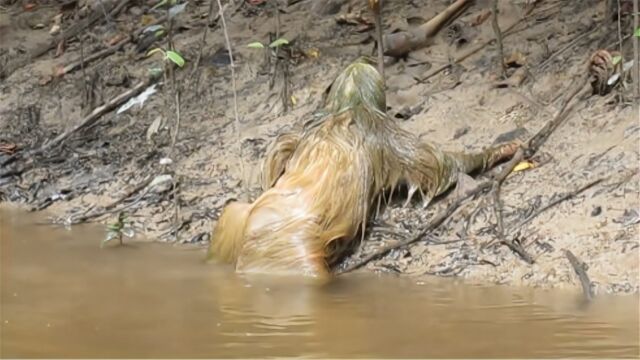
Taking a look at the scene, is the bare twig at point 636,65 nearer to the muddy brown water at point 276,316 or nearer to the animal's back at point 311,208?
the animal's back at point 311,208

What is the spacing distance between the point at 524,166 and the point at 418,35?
1.79 metres

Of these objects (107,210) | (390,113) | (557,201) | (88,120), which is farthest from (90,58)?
(557,201)

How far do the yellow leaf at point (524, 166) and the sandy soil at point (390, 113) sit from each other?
4cm

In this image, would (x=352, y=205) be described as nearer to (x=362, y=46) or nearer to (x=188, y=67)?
(x=362, y=46)

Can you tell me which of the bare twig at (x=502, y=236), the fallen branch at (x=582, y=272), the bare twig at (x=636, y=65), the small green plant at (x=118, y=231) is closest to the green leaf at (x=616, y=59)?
the bare twig at (x=636, y=65)

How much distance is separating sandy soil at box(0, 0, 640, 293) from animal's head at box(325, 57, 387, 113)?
0.61m

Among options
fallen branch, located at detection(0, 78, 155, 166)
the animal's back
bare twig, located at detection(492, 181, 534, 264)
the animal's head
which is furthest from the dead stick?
fallen branch, located at detection(0, 78, 155, 166)

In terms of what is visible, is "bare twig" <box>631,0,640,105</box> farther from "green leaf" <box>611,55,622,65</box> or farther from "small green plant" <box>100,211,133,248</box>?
"small green plant" <box>100,211,133,248</box>

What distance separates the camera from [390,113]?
644cm

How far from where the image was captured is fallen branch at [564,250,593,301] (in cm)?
429

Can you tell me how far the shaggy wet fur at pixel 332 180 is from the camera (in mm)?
4953

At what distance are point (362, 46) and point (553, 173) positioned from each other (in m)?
2.36

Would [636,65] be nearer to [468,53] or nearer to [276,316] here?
[468,53]

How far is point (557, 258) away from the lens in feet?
15.3
